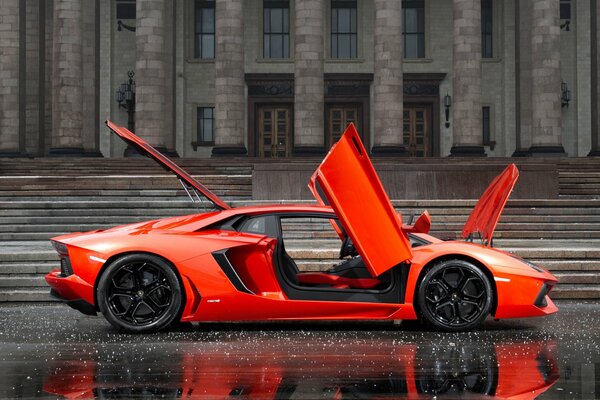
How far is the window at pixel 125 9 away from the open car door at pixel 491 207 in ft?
124

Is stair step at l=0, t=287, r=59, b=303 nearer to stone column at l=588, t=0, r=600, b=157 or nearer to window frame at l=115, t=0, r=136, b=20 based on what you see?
window frame at l=115, t=0, r=136, b=20

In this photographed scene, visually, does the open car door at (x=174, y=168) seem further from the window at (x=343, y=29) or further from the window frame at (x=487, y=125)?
the window frame at (x=487, y=125)

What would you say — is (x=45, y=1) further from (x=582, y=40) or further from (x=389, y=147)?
(x=582, y=40)

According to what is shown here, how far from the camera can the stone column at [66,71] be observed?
3856 cm

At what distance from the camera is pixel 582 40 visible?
45.7 meters

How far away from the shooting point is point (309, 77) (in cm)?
3747

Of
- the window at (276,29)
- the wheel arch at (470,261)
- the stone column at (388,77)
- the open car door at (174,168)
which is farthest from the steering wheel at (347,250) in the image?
the window at (276,29)

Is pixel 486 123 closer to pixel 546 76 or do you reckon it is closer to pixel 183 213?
pixel 546 76

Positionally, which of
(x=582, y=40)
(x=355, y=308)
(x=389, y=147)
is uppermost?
(x=582, y=40)

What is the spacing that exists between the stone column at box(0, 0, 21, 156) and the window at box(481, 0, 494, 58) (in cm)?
2010

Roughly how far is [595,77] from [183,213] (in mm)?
28020

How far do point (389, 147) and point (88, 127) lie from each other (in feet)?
42.2

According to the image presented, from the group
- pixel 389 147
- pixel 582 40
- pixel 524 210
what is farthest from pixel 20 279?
pixel 582 40

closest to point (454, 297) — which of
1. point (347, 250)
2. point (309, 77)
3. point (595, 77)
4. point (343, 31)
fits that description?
point (347, 250)
